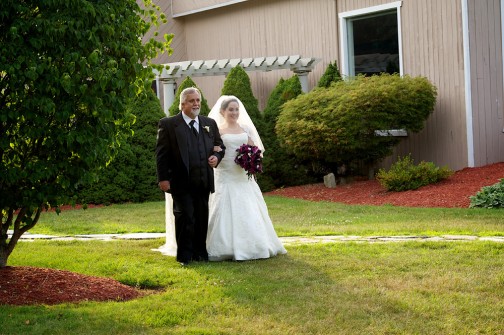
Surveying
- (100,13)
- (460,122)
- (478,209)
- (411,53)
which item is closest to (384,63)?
(411,53)

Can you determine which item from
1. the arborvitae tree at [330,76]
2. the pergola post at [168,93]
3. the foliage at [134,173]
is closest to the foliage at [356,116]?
the arborvitae tree at [330,76]

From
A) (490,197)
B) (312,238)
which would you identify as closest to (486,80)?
(490,197)

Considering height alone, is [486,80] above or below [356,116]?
above

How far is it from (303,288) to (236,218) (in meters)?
2.26

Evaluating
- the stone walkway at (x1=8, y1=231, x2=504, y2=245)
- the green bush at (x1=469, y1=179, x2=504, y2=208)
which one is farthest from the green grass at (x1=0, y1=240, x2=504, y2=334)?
the green bush at (x1=469, y1=179, x2=504, y2=208)

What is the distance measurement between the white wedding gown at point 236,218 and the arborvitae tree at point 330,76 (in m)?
8.38

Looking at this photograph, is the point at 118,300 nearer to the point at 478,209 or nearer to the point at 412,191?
the point at 478,209

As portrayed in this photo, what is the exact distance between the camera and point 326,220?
13.1 meters

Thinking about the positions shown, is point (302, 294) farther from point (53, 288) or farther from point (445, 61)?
point (445, 61)

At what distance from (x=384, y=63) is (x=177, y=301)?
38.5ft

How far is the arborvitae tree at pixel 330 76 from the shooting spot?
18.3 m

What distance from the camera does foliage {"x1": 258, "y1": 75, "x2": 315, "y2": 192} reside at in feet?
60.6

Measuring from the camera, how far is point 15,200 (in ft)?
24.6

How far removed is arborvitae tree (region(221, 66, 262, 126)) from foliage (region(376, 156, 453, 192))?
12.2 feet
